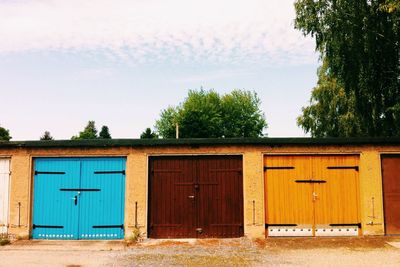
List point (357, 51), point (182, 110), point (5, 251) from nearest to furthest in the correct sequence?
point (5, 251), point (357, 51), point (182, 110)

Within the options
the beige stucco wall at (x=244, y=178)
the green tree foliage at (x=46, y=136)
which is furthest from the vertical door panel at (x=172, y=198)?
the green tree foliage at (x=46, y=136)

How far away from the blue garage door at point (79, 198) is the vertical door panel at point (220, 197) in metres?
2.46

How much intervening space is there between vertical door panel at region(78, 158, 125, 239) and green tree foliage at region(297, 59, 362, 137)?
66.6 ft

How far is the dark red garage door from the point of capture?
11.2 m

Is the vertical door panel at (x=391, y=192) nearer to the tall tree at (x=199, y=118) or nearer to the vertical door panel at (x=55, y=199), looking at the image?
the vertical door panel at (x=55, y=199)

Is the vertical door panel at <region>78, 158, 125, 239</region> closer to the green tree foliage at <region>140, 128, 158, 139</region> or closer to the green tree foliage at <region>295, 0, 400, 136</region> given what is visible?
the green tree foliage at <region>295, 0, 400, 136</region>

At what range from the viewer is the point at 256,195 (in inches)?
446

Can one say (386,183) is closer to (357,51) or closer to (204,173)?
(204,173)

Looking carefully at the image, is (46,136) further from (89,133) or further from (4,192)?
(4,192)

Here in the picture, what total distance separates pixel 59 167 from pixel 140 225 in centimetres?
311

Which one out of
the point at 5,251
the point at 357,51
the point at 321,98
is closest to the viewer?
the point at 5,251

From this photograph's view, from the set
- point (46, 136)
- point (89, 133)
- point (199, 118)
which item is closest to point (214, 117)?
point (199, 118)

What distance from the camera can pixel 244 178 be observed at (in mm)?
11398

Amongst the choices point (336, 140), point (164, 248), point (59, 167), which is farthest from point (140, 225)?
point (336, 140)
